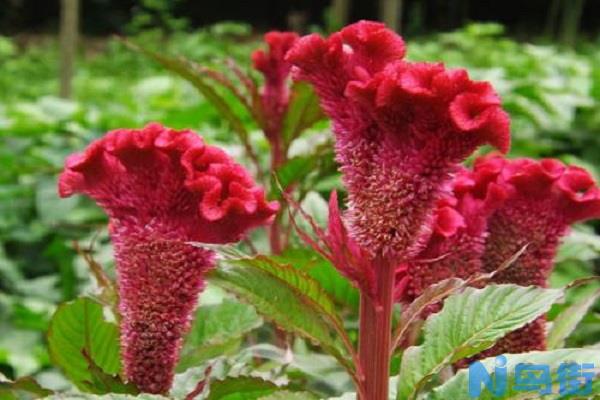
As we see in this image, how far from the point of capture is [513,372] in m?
0.99

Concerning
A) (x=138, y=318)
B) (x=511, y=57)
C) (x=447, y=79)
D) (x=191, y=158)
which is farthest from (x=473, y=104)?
(x=511, y=57)

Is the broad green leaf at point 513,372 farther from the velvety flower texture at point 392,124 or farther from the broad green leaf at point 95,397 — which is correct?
the broad green leaf at point 95,397

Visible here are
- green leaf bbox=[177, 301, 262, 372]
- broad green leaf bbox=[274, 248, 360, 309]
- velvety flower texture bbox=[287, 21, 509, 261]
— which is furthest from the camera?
broad green leaf bbox=[274, 248, 360, 309]

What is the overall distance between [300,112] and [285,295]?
2.70 ft

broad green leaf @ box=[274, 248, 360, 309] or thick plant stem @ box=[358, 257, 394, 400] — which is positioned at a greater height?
thick plant stem @ box=[358, 257, 394, 400]

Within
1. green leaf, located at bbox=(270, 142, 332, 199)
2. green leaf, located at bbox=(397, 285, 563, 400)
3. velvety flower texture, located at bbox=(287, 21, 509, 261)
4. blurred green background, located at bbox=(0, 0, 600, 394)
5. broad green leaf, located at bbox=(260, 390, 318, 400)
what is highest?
velvety flower texture, located at bbox=(287, 21, 509, 261)

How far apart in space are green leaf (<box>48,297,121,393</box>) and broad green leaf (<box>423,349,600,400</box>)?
0.43 m

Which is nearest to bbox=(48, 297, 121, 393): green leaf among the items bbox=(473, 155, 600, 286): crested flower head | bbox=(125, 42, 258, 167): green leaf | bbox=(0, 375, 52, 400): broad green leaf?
bbox=(0, 375, 52, 400): broad green leaf

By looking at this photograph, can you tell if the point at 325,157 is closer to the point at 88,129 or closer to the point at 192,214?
the point at 192,214

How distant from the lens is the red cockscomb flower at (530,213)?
47.9 inches

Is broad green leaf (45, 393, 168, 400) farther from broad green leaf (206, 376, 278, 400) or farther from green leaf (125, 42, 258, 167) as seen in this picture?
green leaf (125, 42, 258, 167)

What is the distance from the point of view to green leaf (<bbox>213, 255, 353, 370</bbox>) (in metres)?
1.02

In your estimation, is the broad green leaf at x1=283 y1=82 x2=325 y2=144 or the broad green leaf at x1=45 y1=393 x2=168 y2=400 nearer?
the broad green leaf at x1=45 y1=393 x2=168 y2=400

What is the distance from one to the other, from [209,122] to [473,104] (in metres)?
2.96
